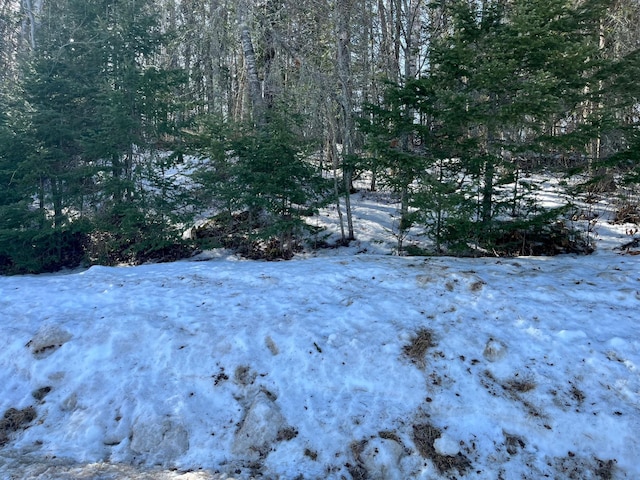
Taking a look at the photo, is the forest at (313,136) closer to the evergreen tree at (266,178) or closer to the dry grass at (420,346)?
the evergreen tree at (266,178)

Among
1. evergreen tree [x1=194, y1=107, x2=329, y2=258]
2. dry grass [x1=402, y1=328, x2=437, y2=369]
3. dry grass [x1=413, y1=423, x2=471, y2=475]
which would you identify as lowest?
dry grass [x1=413, y1=423, x2=471, y2=475]

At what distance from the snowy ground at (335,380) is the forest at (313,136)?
102 inches

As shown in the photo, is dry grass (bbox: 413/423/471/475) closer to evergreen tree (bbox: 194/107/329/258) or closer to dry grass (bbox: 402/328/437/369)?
dry grass (bbox: 402/328/437/369)

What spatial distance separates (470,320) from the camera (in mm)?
4594

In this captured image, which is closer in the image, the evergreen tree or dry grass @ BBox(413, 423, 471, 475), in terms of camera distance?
dry grass @ BBox(413, 423, 471, 475)

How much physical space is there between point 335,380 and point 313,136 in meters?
6.87

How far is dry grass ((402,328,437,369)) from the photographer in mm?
3989

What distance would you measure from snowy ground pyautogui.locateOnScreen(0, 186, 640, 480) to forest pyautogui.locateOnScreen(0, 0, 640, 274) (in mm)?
2602

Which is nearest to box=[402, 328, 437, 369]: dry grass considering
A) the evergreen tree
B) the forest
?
the forest

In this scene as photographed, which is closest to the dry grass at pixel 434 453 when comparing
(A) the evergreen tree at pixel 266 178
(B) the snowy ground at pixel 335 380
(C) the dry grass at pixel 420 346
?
(B) the snowy ground at pixel 335 380

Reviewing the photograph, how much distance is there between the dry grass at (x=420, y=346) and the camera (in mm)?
3989

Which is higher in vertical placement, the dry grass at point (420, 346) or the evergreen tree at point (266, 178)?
the evergreen tree at point (266, 178)

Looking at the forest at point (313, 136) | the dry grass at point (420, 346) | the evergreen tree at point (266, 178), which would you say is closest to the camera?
the dry grass at point (420, 346)

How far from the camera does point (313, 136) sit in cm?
948
